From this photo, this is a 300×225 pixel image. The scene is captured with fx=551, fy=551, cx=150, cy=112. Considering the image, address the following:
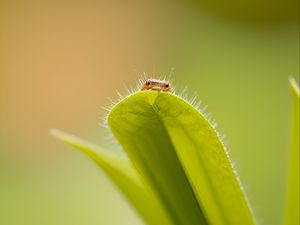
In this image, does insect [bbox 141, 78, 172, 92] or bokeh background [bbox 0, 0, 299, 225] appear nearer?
A: insect [bbox 141, 78, 172, 92]

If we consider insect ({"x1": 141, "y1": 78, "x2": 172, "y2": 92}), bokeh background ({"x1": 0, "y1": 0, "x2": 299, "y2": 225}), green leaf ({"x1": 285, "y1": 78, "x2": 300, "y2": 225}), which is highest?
bokeh background ({"x1": 0, "y1": 0, "x2": 299, "y2": 225})

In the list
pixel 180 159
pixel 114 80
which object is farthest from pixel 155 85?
pixel 114 80

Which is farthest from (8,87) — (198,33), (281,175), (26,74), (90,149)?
(90,149)

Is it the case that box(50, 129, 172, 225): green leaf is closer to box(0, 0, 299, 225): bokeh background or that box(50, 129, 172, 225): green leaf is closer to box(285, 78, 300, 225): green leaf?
box(285, 78, 300, 225): green leaf

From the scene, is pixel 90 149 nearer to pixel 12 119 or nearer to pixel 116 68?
pixel 12 119

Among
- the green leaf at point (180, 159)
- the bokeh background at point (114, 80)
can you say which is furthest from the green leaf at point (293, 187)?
the bokeh background at point (114, 80)

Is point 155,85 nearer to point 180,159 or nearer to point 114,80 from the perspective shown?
point 180,159

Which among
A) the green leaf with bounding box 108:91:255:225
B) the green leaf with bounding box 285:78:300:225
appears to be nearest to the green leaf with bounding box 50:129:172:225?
the green leaf with bounding box 108:91:255:225
